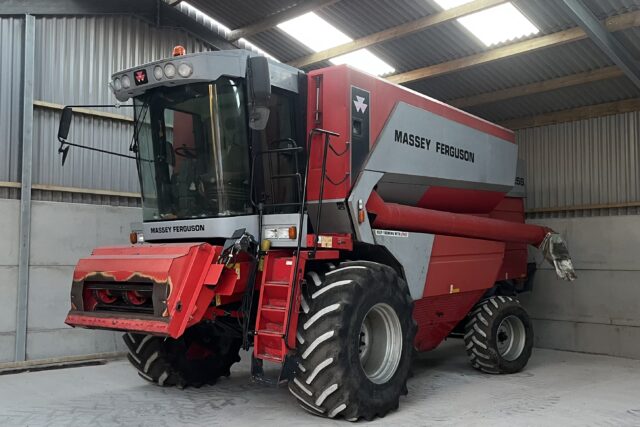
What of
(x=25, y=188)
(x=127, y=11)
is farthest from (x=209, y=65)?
(x=127, y=11)

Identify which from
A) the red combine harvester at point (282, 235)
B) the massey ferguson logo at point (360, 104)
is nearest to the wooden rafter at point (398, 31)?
the red combine harvester at point (282, 235)

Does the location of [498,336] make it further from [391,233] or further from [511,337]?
[391,233]

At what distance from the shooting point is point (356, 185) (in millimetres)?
5609

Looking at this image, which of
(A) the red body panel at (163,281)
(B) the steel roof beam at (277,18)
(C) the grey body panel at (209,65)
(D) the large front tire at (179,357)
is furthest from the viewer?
(B) the steel roof beam at (277,18)

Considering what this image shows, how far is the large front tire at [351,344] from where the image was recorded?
15.5 feet

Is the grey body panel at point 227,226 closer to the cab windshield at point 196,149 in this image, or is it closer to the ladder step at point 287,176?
the cab windshield at point 196,149

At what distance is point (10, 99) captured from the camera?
24.7 ft

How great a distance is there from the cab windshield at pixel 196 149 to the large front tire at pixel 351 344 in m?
1.09

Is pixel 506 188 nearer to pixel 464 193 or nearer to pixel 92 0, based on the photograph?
pixel 464 193

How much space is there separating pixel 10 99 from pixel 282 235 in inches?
180

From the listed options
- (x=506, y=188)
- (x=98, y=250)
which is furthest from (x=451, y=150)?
(x=98, y=250)

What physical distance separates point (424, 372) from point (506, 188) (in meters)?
2.73

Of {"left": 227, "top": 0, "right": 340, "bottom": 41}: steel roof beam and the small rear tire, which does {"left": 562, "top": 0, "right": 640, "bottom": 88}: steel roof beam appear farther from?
the small rear tire

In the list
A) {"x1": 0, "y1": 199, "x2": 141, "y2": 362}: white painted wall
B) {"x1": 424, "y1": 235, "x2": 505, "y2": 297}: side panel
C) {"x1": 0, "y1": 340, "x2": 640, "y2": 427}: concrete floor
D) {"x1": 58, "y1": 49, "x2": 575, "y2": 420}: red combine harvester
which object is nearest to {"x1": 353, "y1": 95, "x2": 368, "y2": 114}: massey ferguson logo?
{"x1": 58, "y1": 49, "x2": 575, "y2": 420}: red combine harvester
